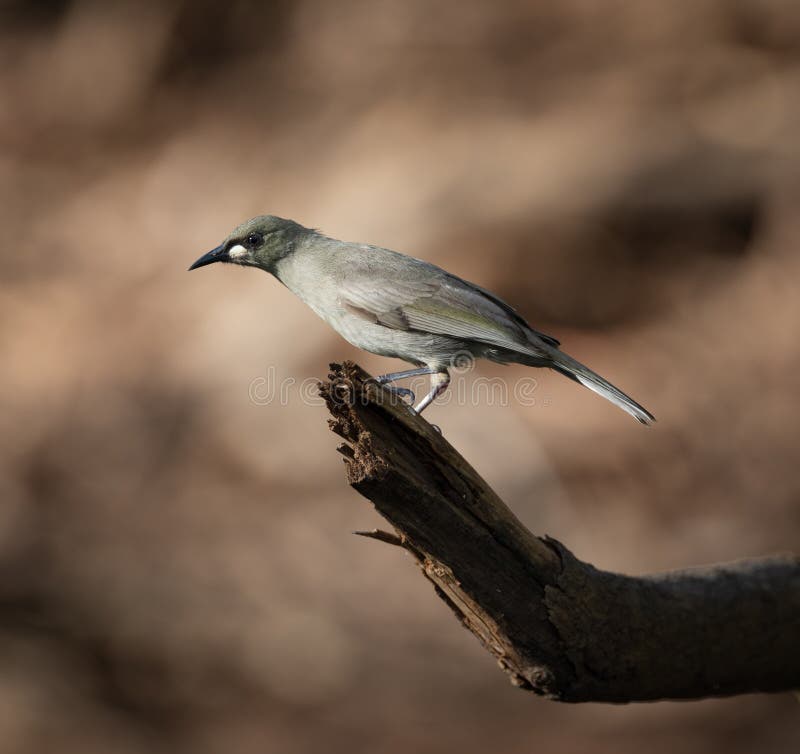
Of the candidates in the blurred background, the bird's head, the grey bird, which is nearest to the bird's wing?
the grey bird

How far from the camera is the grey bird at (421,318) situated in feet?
15.0

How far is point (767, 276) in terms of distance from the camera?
341 inches

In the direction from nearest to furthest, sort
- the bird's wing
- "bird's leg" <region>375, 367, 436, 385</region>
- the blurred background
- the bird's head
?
"bird's leg" <region>375, 367, 436, 385</region> → the bird's wing → the bird's head → the blurred background

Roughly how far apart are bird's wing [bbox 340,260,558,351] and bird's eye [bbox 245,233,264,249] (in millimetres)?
688

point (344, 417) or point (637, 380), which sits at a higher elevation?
point (637, 380)

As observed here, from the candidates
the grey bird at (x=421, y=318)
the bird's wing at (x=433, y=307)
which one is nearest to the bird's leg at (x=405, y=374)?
the grey bird at (x=421, y=318)

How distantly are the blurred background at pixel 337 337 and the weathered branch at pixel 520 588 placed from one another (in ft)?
13.7

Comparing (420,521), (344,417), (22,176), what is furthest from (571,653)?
(22,176)

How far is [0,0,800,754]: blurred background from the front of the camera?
8070 mm

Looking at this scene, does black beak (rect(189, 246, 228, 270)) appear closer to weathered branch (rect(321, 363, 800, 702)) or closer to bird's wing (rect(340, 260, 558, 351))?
bird's wing (rect(340, 260, 558, 351))

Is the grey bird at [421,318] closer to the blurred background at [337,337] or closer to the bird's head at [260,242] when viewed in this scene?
the bird's head at [260,242]

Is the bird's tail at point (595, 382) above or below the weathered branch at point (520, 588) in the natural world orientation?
above

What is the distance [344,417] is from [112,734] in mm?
6094

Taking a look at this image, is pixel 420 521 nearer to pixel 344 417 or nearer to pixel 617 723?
pixel 344 417
